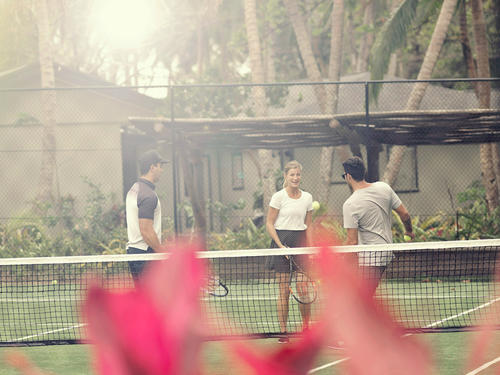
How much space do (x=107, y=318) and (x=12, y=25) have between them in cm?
2063

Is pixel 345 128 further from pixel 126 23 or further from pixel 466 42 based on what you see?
pixel 126 23

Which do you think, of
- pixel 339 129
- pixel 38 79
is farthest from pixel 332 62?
pixel 38 79

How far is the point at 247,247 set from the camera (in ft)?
48.8

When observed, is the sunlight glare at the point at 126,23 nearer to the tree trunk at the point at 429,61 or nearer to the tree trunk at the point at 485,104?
the tree trunk at the point at 485,104

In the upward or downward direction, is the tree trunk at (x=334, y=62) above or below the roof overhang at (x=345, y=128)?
above

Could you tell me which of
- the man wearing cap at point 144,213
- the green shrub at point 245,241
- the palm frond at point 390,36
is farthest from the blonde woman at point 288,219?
the palm frond at point 390,36

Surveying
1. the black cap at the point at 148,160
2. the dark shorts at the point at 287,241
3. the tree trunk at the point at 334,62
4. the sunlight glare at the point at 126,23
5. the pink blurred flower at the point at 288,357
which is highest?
the sunlight glare at the point at 126,23

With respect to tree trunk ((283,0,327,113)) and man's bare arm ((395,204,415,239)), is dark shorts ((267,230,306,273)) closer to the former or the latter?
man's bare arm ((395,204,415,239))

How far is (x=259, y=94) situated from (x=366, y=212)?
9.41 meters

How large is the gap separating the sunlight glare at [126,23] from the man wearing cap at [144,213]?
29.6 metres

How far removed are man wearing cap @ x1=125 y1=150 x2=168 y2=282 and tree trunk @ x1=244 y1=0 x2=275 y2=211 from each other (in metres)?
8.29

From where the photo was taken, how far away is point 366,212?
7406 mm

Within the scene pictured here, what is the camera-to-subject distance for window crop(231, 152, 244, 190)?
23.7 meters

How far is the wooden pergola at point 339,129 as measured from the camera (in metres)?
12.5
